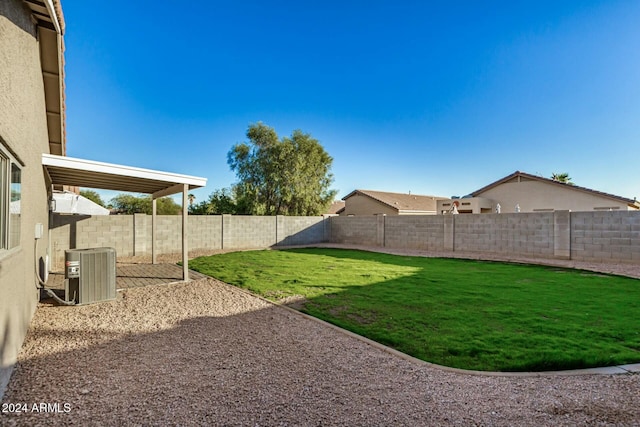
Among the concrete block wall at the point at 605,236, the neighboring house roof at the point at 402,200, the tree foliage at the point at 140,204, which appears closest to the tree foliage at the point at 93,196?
the tree foliage at the point at 140,204

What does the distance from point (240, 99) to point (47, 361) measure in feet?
55.7

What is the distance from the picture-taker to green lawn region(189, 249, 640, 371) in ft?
12.1

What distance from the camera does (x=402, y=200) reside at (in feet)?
104

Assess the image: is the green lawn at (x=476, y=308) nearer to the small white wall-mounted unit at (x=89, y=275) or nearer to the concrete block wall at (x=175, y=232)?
the small white wall-mounted unit at (x=89, y=275)

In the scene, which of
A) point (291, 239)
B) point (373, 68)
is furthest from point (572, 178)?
point (291, 239)

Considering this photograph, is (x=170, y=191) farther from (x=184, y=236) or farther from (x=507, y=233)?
(x=507, y=233)

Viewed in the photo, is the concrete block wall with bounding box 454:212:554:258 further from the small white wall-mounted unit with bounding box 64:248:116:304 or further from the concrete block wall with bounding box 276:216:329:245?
the small white wall-mounted unit with bounding box 64:248:116:304

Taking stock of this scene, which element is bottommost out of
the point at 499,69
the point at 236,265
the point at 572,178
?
the point at 236,265

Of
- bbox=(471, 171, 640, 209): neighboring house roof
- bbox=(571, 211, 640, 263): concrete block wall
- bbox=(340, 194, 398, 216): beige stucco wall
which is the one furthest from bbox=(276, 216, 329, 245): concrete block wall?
bbox=(471, 171, 640, 209): neighboring house roof

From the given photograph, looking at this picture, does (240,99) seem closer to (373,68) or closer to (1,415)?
(373,68)

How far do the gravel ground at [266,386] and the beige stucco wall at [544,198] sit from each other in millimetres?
22628

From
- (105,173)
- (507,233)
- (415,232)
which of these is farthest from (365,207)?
(105,173)

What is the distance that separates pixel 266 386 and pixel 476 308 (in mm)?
4422

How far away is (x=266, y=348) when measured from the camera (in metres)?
3.89
